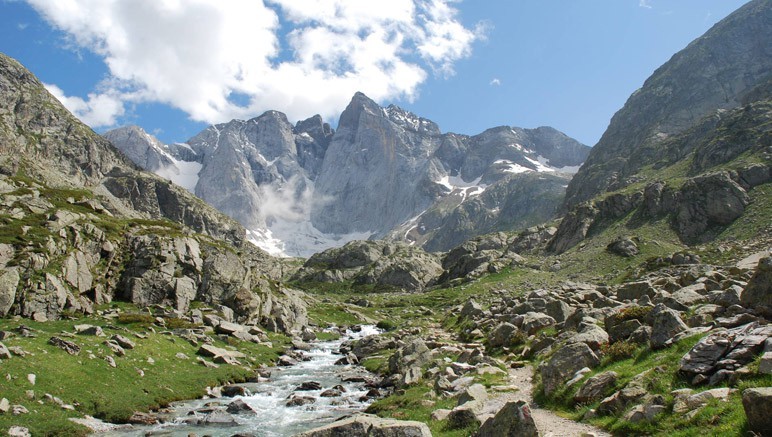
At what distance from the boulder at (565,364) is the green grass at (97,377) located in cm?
2500

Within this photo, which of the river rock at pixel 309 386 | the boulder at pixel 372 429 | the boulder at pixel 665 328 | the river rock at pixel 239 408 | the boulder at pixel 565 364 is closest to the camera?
the boulder at pixel 372 429

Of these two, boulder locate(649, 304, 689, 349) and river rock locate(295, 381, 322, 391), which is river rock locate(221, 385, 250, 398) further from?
boulder locate(649, 304, 689, 349)

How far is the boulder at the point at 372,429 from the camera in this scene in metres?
14.4

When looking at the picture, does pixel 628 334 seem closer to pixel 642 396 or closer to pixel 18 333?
pixel 642 396

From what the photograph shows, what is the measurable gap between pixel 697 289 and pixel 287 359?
4092cm

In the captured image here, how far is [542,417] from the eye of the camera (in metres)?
19.7

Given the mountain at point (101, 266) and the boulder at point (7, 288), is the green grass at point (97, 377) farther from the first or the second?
the mountain at point (101, 266)

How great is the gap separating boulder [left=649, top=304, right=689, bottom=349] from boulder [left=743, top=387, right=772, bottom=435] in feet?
32.5

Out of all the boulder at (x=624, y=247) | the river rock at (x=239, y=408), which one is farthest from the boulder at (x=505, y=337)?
the boulder at (x=624, y=247)

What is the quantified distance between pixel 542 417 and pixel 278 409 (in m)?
20.0

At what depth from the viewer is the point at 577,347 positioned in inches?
939

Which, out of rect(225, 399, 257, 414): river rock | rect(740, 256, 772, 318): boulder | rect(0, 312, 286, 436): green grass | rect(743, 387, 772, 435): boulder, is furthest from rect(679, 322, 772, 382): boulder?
rect(0, 312, 286, 436): green grass

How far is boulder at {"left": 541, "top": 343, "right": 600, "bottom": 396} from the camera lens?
74.4 ft

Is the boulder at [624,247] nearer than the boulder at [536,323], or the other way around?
the boulder at [536,323]
